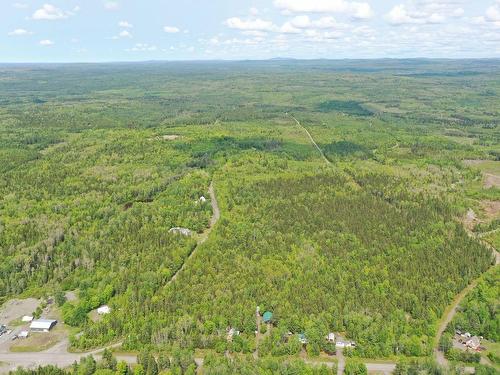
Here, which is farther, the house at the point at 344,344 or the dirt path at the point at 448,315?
the house at the point at 344,344

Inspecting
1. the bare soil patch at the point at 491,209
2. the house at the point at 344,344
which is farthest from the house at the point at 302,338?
→ the bare soil patch at the point at 491,209

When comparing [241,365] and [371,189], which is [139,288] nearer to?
[241,365]

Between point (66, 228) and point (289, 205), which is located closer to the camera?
point (66, 228)

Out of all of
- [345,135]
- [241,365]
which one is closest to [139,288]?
[241,365]

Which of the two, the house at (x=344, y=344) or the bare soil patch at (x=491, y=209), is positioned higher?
the bare soil patch at (x=491, y=209)

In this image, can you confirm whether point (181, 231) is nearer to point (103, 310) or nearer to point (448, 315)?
point (103, 310)

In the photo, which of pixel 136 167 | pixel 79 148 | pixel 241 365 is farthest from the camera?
pixel 79 148

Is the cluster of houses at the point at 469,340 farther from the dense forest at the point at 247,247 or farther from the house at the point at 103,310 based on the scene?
the house at the point at 103,310

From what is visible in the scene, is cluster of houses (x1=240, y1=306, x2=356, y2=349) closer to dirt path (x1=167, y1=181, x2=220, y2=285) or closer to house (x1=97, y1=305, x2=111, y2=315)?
dirt path (x1=167, y1=181, x2=220, y2=285)
